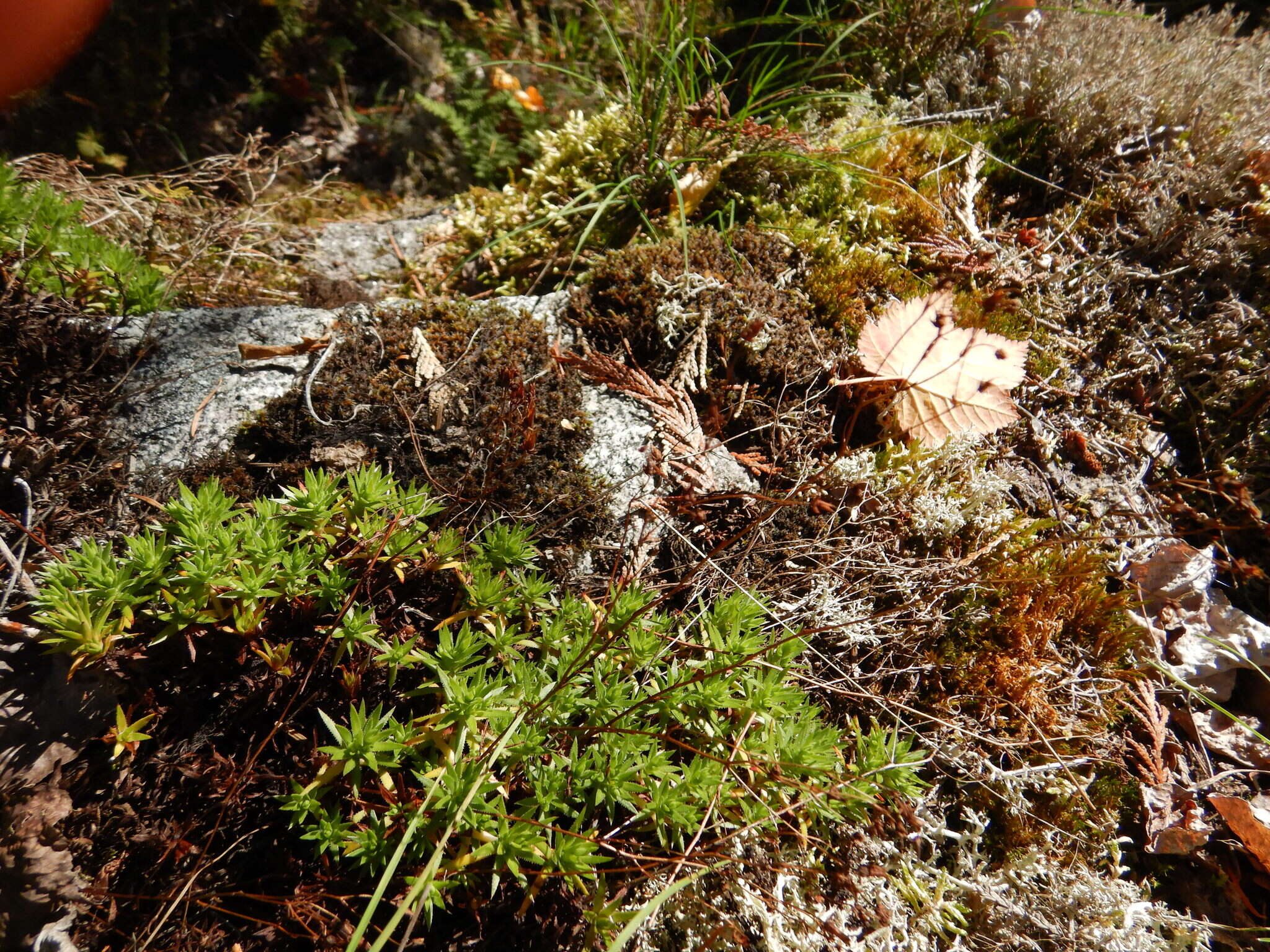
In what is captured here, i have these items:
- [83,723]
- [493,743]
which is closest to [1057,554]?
[493,743]

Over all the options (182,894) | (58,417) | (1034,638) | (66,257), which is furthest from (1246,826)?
(66,257)

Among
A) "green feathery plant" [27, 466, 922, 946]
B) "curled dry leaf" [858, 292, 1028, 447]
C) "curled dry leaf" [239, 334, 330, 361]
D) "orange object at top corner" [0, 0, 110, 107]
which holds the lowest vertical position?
"green feathery plant" [27, 466, 922, 946]

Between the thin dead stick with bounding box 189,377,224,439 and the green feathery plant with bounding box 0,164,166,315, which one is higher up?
the green feathery plant with bounding box 0,164,166,315

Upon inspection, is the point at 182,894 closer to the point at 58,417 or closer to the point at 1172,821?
the point at 58,417

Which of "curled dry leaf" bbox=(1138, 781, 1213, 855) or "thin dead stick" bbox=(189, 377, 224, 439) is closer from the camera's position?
"curled dry leaf" bbox=(1138, 781, 1213, 855)

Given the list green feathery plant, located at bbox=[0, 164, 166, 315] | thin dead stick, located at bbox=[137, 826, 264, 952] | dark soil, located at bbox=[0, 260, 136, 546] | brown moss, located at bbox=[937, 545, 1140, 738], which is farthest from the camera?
green feathery plant, located at bbox=[0, 164, 166, 315]

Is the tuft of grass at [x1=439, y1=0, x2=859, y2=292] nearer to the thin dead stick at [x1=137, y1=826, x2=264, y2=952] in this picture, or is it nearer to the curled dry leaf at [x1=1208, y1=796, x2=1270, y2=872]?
the thin dead stick at [x1=137, y1=826, x2=264, y2=952]

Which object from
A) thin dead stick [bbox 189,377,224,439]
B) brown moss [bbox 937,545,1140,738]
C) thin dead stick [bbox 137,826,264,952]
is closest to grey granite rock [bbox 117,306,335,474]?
thin dead stick [bbox 189,377,224,439]

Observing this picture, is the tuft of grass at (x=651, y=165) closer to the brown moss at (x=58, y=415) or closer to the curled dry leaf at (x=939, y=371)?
the curled dry leaf at (x=939, y=371)
